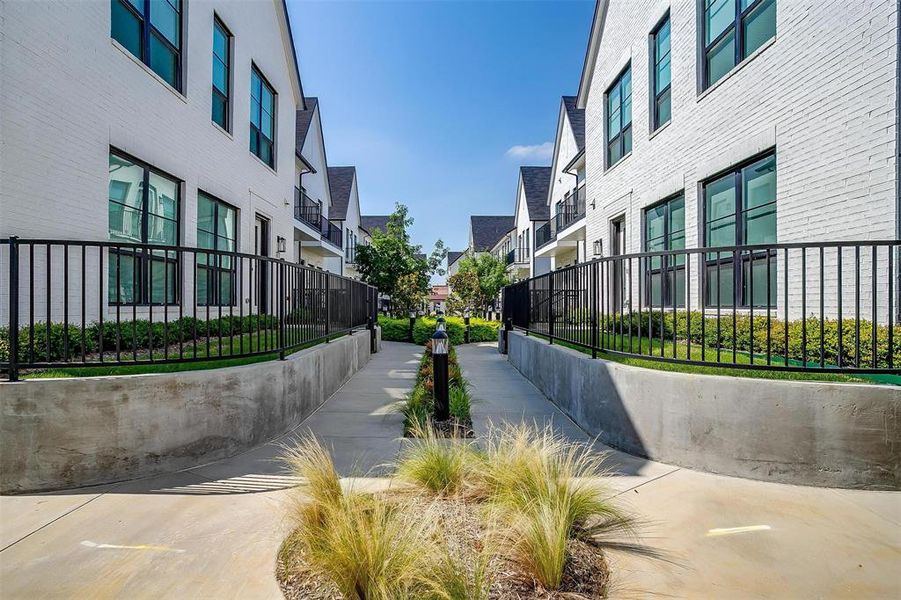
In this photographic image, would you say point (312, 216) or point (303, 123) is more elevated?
point (303, 123)

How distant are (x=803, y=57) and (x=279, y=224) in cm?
1195

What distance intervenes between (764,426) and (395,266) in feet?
72.7

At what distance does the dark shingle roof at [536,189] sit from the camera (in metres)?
29.0

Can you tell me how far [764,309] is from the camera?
6.45 meters

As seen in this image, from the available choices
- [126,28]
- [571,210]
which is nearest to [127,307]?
[126,28]

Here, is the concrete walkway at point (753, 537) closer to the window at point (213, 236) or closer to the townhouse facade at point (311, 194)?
the window at point (213, 236)

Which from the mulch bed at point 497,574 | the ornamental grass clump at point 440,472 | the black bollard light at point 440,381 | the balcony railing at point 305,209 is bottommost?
the mulch bed at point 497,574

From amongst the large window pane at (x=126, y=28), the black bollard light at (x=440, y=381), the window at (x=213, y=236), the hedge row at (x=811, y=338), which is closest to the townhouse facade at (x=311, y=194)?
the window at (x=213, y=236)

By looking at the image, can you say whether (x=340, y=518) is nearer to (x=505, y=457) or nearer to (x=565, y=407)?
(x=505, y=457)

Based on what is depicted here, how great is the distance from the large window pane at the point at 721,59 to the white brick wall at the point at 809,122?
267mm

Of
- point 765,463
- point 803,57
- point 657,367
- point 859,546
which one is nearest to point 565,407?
point 657,367

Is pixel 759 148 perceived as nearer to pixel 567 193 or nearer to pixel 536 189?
pixel 567 193

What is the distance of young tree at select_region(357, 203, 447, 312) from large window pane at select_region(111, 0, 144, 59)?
1786cm

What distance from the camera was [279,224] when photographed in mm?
12734
